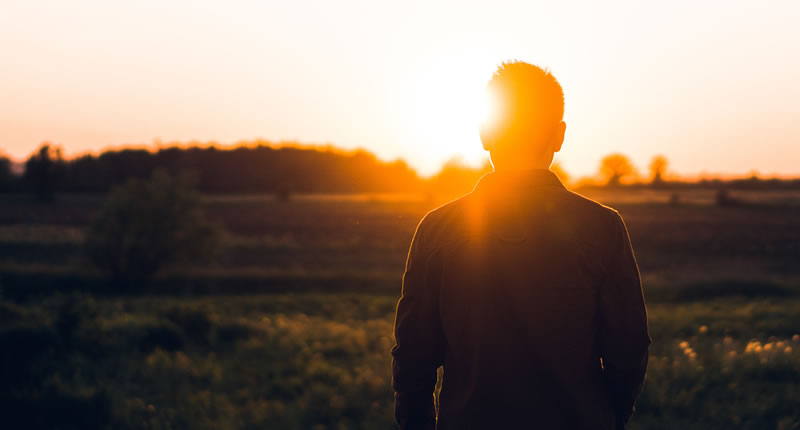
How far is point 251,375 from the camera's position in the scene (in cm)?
754

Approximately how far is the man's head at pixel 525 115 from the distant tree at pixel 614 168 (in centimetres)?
9586

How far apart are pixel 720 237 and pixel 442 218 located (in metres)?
50.4

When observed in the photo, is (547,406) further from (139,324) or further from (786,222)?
(786,222)

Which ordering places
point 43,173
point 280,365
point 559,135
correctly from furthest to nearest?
point 43,173, point 280,365, point 559,135

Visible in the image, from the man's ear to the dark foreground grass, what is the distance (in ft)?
12.8

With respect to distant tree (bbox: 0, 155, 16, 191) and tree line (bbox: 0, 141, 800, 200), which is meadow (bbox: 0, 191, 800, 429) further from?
distant tree (bbox: 0, 155, 16, 191)

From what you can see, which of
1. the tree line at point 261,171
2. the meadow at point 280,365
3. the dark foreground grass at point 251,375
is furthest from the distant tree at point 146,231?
the tree line at point 261,171

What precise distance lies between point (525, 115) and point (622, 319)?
73cm

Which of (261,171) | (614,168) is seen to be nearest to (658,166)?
(614,168)

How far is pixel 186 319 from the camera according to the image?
10.9 metres

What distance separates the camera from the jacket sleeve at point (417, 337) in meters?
2.13

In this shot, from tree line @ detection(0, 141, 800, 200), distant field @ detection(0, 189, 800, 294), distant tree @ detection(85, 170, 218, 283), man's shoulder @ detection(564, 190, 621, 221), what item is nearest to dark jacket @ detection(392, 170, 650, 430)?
man's shoulder @ detection(564, 190, 621, 221)

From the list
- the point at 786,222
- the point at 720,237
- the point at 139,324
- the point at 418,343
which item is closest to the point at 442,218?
the point at 418,343

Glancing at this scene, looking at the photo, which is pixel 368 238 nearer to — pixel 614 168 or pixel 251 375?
pixel 251 375
